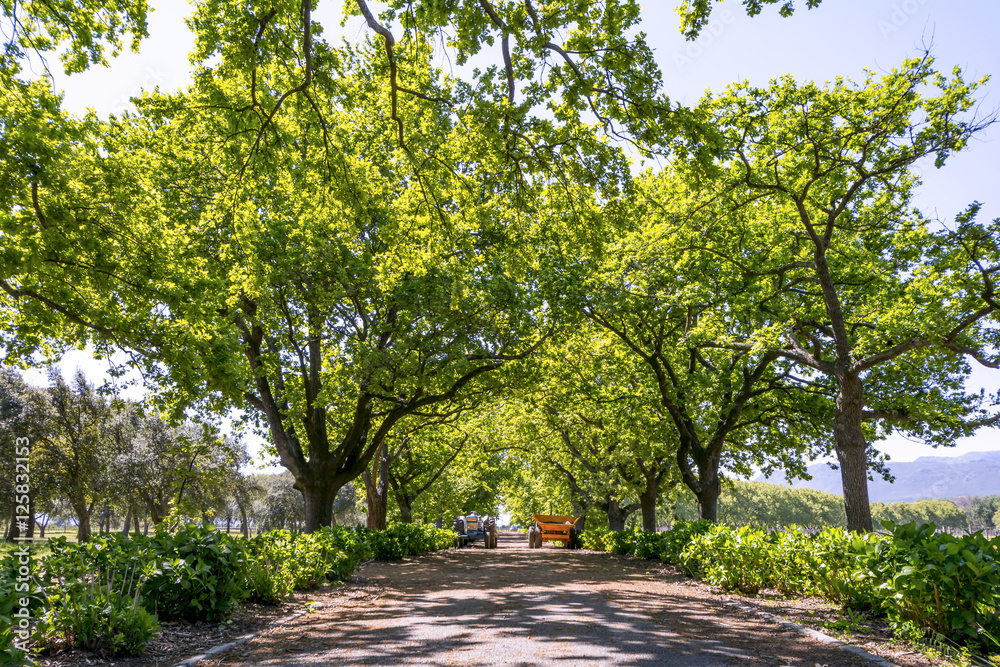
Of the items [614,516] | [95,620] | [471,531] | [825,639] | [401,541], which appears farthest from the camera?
[471,531]

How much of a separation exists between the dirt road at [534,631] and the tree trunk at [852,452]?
2.86m

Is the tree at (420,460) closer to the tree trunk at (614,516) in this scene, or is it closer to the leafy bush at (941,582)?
the tree trunk at (614,516)

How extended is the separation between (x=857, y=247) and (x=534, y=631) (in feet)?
39.3

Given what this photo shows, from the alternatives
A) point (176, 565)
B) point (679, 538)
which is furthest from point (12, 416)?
point (679, 538)

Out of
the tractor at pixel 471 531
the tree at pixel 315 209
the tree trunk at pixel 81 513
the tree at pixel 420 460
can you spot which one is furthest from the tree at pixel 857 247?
the tree trunk at pixel 81 513

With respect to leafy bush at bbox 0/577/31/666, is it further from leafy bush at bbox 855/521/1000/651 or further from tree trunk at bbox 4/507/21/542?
leafy bush at bbox 855/521/1000/651

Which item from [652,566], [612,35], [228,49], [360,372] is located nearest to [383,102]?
[228,49]

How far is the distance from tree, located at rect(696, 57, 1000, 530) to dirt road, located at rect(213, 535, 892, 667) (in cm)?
422

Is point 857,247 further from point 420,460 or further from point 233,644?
point 420,460

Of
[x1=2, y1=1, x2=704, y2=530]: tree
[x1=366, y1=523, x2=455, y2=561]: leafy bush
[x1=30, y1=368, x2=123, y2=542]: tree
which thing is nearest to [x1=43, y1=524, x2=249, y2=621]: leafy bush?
[x1=2, y1=1, x2=704, y2=530]: tree

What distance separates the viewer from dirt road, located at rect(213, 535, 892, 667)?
5.37m

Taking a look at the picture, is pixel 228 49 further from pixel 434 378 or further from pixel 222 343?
pixel 434 378

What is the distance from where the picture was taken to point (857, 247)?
13.8m

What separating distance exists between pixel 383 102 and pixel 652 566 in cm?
1344
